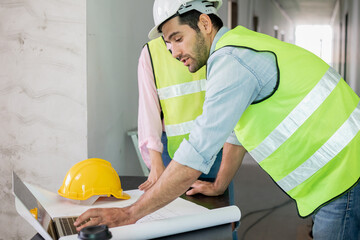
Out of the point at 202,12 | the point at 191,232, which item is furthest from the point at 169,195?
the point at 202,12

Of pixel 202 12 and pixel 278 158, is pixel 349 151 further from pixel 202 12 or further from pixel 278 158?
pixel 202 12

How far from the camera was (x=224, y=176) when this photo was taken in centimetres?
173

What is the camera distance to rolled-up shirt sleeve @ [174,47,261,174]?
1.27 metres

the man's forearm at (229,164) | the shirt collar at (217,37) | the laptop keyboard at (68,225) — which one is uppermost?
the shirt collar at (217,37)

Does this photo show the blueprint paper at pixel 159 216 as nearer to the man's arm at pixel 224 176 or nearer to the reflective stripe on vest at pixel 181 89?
the man's arm at pixel 224 176

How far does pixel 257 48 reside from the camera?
134 cm

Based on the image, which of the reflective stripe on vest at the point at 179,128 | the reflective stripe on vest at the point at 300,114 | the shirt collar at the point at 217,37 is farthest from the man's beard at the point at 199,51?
the reflective stripe on vest at the point at 179,128

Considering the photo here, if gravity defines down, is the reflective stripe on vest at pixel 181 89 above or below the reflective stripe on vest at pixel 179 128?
above

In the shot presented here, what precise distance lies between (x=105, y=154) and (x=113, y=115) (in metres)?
0.33

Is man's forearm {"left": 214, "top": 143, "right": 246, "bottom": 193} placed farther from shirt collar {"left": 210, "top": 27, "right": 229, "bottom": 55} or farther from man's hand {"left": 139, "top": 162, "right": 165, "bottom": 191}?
shirt collar {"left": 210, "top": 27, "right": 229, "bottom": 55}

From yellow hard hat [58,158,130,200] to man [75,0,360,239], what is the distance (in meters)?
0.31

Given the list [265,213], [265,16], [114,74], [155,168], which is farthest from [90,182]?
[265,16]

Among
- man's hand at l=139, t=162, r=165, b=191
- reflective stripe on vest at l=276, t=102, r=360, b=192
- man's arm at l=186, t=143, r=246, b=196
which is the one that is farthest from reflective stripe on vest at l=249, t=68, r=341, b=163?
man's hand at l=139, t=162, r=165, b=191

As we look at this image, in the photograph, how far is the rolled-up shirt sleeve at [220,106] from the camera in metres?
1.27
